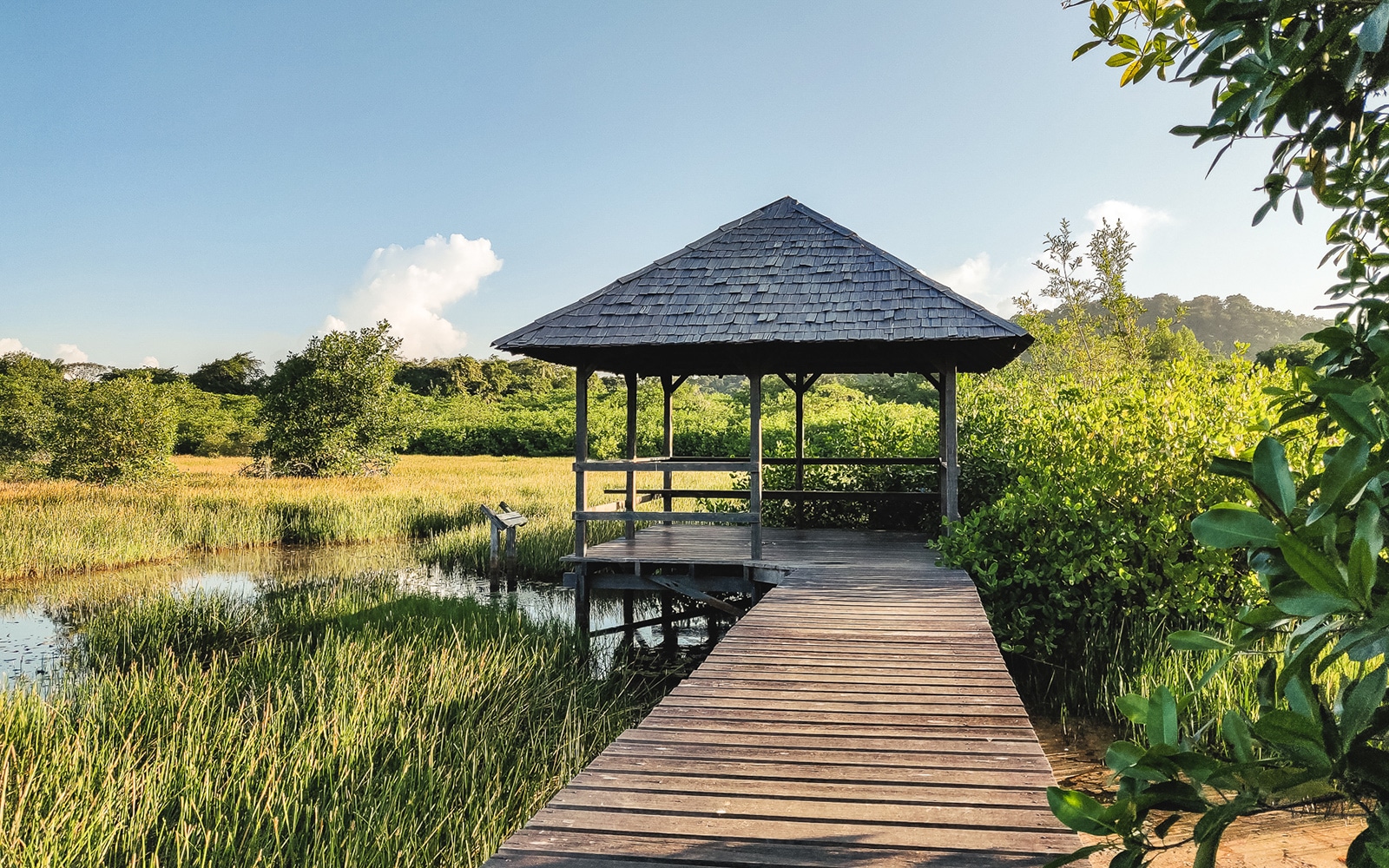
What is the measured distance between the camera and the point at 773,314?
8.22 meters

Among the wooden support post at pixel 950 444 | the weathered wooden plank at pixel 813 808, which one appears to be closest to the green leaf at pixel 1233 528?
the weathered wooden plank at pixel 813 808

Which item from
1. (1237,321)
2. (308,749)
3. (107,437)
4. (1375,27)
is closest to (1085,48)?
(1375,27)

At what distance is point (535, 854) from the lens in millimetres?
2482

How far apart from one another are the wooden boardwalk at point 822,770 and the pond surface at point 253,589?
16.2 ft

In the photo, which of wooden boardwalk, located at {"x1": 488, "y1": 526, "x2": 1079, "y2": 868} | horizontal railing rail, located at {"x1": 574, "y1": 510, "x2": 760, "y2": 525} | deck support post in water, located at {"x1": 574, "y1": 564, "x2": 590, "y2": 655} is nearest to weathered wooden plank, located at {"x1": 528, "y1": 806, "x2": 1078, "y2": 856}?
wooden boardwalk, located at {"x1": 488, "y1": 526, "x2": 1079, "y2": 868}

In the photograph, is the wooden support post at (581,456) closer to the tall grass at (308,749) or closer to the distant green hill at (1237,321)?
the tall grass at (308,749)

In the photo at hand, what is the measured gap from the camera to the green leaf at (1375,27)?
36.2 inches

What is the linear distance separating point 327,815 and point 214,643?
5.61 metres

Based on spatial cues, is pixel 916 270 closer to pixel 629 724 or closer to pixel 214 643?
pixel 629 724

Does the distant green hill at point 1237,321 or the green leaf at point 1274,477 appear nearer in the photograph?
the green leaf at point 1274,477

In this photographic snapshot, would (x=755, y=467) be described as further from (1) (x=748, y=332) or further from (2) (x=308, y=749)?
(2) (x=308, y=749)

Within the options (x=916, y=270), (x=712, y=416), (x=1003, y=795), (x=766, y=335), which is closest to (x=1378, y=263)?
(x=1003, y=795)

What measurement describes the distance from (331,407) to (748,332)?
1889cm

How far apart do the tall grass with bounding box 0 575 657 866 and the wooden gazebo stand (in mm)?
1375
